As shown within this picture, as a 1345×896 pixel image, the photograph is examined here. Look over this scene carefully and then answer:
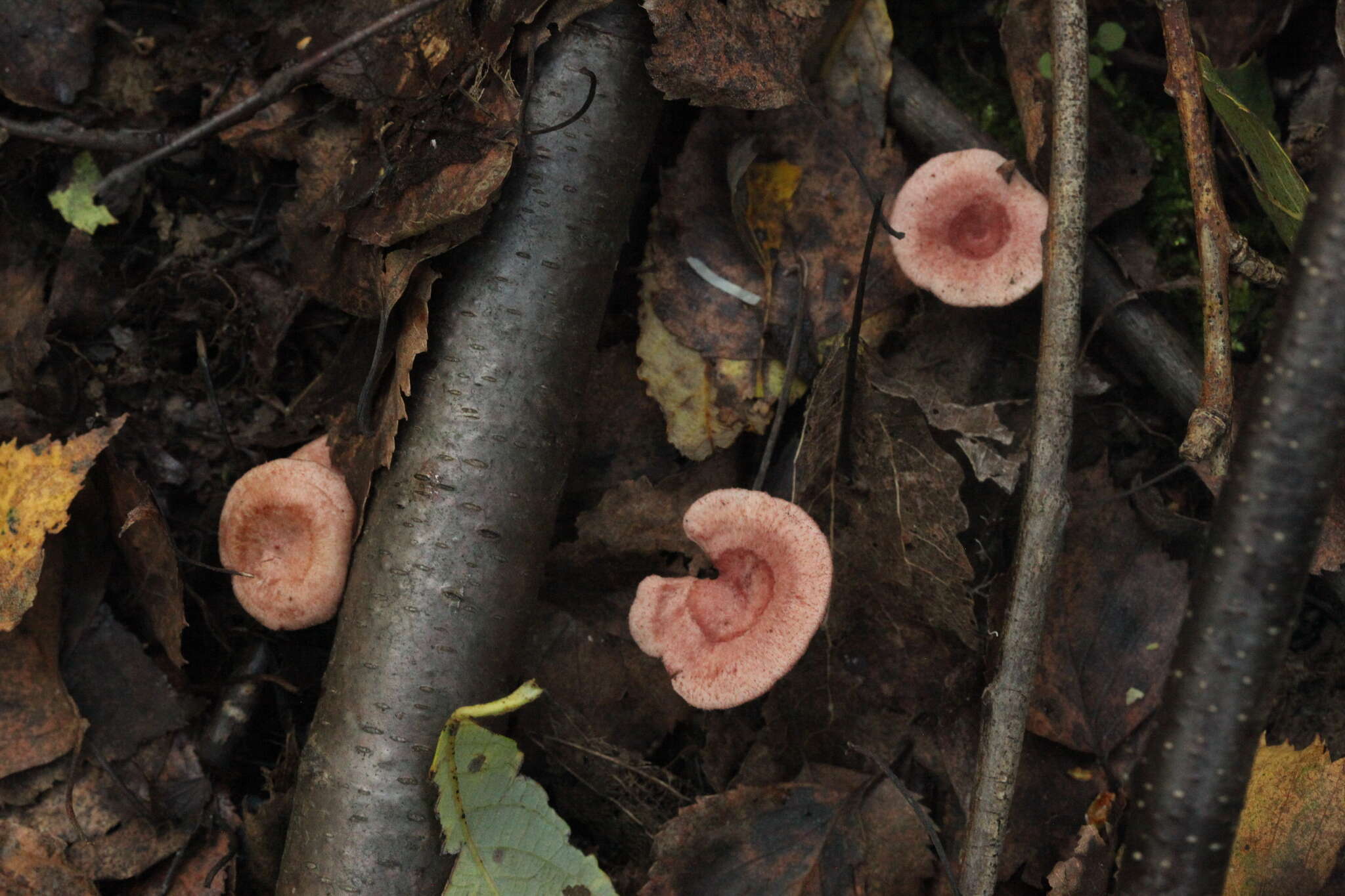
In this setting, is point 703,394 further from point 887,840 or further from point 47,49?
point 47,49

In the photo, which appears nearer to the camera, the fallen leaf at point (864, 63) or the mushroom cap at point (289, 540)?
the mushroom cap at point (289, 540)

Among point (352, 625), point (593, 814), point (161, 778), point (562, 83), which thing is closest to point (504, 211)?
point (562, 83)

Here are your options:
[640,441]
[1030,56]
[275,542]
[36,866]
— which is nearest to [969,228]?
[1030,56]

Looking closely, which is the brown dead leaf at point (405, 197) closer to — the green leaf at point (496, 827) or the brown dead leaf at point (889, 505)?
the brown dead leaf at point (889, 505)

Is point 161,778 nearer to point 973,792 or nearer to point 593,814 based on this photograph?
point 593,814

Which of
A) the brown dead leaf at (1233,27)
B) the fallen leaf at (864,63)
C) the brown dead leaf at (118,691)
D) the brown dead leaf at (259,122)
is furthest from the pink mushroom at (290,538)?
the brown dead leaf at (1233,27)

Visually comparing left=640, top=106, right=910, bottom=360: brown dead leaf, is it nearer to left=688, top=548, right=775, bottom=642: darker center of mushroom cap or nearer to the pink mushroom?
left=688, top=548, right=775, bottom=642: darker center of mushroom cap

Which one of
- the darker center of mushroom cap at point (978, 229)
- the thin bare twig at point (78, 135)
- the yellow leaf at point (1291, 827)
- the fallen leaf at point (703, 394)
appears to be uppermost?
the thin bare twig at point (78, 135)
